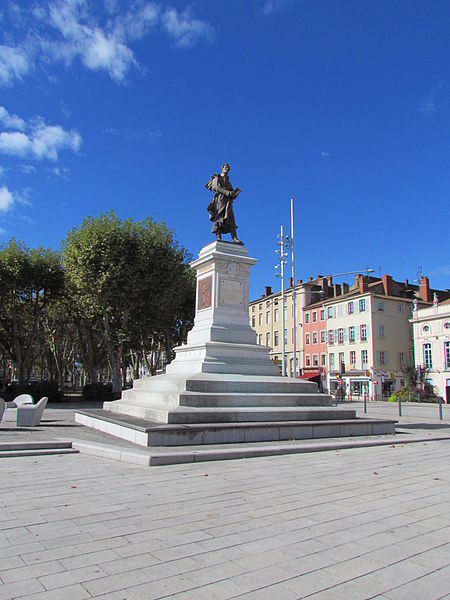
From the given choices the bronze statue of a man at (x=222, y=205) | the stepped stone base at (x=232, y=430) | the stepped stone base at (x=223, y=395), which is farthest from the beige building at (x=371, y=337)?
the stepped stone base at (x=232, y=430)

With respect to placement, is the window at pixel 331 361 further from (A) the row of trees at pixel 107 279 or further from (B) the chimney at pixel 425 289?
(A) the row of trees at pixel 107 279

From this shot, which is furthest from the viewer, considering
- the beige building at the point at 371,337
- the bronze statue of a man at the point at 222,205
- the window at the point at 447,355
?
the beige building at the point at 371,337

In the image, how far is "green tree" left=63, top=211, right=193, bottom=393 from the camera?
99.0 ft

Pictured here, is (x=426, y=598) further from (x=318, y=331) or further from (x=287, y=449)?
(x=318, y=331)

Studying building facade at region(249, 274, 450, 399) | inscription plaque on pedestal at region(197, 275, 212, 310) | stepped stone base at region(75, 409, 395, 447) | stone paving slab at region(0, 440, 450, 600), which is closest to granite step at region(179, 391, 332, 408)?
stepped stone base at region(75, 409, 395, 447)

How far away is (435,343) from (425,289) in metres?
11.3

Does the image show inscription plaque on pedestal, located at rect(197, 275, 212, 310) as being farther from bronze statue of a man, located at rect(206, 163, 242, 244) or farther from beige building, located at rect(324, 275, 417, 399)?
beige building, located at rect(324, 275, 417, 399)

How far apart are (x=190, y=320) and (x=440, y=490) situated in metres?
38.1

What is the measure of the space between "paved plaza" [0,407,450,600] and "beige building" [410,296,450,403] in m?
46.2

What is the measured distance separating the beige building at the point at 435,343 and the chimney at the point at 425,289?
229 inches

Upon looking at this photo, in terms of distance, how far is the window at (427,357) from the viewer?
5189 centimetres

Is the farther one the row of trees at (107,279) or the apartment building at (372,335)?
the apartment building at (372,335)

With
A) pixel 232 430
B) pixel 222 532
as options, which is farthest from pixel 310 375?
pixel 222 532

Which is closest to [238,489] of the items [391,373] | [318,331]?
[391,373]
